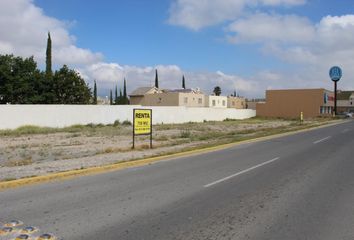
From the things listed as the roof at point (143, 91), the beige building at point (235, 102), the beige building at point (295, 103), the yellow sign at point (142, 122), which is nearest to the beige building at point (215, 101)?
the beige building at point (235, 102)

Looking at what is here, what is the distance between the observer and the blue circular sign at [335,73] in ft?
291

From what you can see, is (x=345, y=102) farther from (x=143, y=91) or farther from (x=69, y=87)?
(x=69, y=87)

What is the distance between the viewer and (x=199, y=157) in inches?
659

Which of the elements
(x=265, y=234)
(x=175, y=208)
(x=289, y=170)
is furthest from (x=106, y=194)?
(x=289, y=170)

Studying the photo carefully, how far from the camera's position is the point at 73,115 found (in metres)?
39.7

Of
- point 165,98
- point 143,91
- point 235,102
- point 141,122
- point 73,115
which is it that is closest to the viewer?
point 141,122

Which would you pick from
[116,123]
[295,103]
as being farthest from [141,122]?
[295,103]

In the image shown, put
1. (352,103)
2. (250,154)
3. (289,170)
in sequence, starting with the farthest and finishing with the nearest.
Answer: (352,103)
(250,154)
(289,170)

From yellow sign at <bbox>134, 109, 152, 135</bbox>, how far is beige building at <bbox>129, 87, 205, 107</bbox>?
7496cm

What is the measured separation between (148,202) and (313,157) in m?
9.92

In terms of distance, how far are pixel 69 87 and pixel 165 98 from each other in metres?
43.5

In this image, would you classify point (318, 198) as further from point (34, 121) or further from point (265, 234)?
point (34, 121)

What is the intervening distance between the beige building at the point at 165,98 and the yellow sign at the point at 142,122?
75.0 m

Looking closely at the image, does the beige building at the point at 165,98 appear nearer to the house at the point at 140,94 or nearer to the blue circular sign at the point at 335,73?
the house at the point at 140,94
